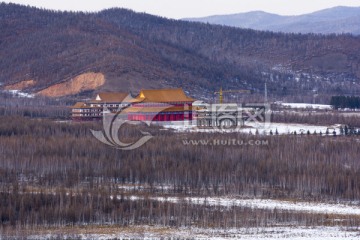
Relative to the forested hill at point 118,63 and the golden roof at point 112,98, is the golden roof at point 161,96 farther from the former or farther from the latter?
the forested hill at point 118,63

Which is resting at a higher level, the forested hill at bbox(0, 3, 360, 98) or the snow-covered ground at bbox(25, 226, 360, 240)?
the forested hill at bbox(0, 3, 360, 98)

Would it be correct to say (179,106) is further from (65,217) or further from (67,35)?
(67,35)

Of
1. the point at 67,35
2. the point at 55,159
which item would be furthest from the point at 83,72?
the point at 55,159

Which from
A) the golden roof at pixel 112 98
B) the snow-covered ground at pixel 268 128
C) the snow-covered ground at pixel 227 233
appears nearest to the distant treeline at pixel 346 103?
the snow-covered ground at pixel 268 128

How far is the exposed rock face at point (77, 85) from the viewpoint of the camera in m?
134

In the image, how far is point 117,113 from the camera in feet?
309

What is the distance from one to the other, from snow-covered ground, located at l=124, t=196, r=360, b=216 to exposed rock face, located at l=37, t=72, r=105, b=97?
277ft

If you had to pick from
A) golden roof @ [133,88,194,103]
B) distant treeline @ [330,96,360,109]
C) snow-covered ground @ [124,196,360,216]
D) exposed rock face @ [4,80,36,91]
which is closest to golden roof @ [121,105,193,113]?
golden roof @ [133,88,194,103]

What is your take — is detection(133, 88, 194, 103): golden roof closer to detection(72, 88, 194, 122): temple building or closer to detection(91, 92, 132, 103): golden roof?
detection(72, 88, 194, 122): temple building

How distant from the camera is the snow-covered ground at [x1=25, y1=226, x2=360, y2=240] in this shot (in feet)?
129

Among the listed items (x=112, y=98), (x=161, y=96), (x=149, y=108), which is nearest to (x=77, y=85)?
(x=112, y=98)

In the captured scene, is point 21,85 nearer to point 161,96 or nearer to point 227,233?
point 161,96

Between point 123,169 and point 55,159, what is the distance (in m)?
5.25

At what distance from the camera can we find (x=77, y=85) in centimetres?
13600
